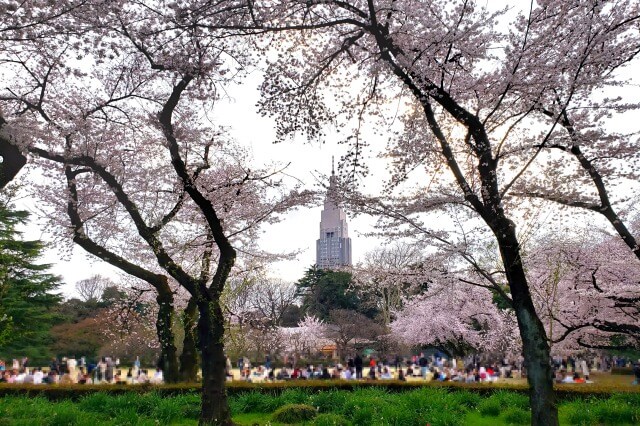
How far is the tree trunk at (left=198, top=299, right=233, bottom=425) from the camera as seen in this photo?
7090 mm

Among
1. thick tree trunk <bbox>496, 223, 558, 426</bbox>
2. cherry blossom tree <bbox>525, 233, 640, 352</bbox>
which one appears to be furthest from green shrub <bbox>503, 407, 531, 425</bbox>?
thick tree trunk <bbox>496, 223, 558, 426</bbox>

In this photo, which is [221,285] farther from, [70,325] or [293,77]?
[70,325]

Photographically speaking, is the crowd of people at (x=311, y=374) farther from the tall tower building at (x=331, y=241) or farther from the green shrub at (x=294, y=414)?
the tall tower building at (x=331, y=241)

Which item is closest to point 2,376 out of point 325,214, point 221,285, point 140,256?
point 140,256

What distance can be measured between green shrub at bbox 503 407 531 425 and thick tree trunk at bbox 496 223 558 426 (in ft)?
8.24

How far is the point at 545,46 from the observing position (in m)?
6.23

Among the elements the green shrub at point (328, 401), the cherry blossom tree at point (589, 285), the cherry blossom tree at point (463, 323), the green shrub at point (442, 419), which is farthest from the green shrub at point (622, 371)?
the green shrub at point (442, 419)

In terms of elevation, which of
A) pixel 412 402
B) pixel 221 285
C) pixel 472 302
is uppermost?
pixel 472 302

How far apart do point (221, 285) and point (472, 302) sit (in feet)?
60.7

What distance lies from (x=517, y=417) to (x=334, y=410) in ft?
9.77

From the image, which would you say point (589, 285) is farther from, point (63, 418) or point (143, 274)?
point (63, 418)

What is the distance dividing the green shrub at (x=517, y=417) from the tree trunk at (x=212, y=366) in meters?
4.43

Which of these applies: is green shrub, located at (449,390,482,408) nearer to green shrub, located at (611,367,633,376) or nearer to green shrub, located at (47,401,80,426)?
green shrub, located at (47,401,80,426)

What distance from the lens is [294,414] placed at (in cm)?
812
